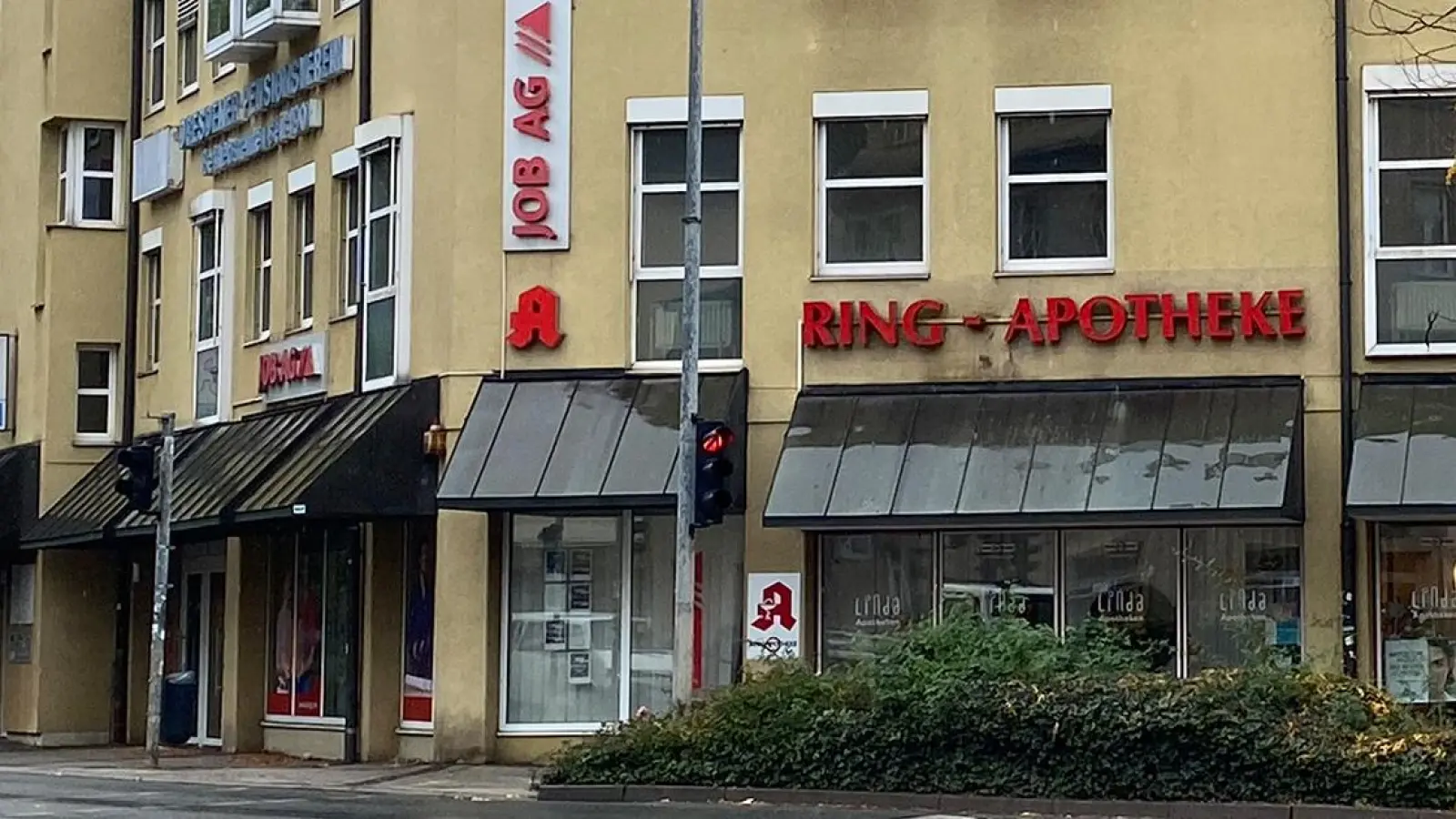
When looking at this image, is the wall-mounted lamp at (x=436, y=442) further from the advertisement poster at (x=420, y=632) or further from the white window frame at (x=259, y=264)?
the white window frame at (x=259, y=264)

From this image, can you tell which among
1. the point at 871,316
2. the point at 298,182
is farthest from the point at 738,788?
the point at 298,182

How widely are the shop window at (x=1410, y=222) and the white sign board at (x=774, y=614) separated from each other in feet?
20.5

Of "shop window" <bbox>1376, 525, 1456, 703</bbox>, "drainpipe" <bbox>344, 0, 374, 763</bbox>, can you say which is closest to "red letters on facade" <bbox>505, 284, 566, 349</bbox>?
"drainpipe" <bbox>344, 0, 374, 763</bbox>

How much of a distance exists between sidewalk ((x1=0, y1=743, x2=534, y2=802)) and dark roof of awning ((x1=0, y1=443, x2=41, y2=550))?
14.5 ft

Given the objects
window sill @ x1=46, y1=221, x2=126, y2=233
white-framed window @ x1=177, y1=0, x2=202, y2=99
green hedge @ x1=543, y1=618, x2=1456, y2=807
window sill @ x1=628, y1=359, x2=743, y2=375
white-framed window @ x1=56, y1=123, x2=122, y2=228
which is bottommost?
green hedge @ x1=543, y1=618, x2=1456, y2=807

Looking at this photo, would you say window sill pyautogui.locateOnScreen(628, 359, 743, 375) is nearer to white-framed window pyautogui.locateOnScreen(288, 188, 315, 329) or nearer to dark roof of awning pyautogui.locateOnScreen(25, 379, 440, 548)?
dark roof of awning pyautogui.locateOnScreen(25, 379, 440, 548)

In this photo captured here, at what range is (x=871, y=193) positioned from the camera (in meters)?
25.3

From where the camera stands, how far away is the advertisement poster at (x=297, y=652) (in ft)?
95.7

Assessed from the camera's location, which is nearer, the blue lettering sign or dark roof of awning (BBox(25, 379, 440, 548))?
dark roof of awning (BBox(25, 379, 440, 548))

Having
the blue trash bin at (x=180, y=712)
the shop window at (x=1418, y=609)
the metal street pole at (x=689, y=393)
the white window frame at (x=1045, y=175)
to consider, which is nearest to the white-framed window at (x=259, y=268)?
the blue trash bin at (x=180, y=712)

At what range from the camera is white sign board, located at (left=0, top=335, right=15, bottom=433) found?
37.0 metres

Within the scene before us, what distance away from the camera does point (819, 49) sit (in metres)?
25.3

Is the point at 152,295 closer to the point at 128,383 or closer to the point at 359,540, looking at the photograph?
the point at 128,383

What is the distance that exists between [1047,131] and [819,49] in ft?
8.23
